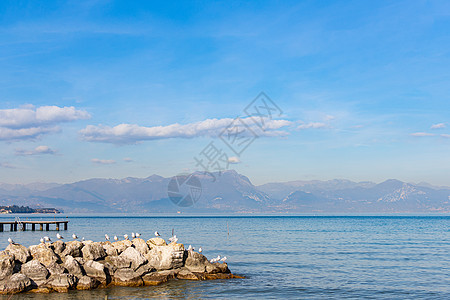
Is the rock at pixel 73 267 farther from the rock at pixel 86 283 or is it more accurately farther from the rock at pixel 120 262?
the rock at pixel 120 262

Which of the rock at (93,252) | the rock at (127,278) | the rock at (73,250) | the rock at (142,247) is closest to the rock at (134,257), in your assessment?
the rock at (127,278)

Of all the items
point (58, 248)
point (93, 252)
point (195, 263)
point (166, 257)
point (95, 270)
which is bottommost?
point (195, 263)

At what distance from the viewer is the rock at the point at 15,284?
24641 millimetres

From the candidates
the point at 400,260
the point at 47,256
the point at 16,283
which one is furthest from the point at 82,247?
the point at 400,260

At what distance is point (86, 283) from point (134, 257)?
3.62 m

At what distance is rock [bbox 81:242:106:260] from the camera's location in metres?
29.0

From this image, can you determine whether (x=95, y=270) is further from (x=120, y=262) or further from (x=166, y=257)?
(x=166, y=257)

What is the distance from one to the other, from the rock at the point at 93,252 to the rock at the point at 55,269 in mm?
2209

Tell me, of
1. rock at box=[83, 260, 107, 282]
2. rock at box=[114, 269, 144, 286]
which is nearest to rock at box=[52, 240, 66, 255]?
rock at box=[83, 260, 107, 282]

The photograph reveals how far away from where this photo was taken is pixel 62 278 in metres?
25.8

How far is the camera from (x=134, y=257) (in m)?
28.7

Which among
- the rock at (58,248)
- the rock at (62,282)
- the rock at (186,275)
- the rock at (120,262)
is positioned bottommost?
the rock at (186,275)

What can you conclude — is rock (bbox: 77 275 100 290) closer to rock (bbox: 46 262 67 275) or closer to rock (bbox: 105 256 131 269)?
rock (bbox: 46 262 67 275)

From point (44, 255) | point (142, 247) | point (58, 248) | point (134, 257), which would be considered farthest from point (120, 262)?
point (44, 255)
